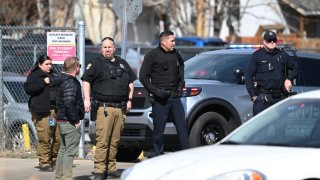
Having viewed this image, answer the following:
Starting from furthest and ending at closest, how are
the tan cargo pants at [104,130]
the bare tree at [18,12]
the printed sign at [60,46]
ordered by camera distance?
the bare tree at [18,12] → the printed sign at [60,46] → the tan cargo pants at [104,130]

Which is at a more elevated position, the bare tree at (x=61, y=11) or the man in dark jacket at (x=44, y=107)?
the bare tree at (x=61, y=11)

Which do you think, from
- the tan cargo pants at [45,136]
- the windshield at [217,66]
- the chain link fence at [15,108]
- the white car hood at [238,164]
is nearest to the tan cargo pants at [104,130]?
the tan cargo pants at [45,136]

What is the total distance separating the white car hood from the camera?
6133 millimetres

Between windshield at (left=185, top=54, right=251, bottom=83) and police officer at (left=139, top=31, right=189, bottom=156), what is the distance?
5.19 feet

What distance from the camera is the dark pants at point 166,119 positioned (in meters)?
10.7

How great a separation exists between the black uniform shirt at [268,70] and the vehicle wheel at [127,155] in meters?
2.59

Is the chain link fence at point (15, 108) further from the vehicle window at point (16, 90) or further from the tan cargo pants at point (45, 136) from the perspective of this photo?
the tan cargo pants at point (45, 136)

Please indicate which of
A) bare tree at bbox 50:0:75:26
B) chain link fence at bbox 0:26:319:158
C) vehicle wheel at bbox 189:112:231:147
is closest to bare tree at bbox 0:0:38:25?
bare tree at bbox 50:0:75:26

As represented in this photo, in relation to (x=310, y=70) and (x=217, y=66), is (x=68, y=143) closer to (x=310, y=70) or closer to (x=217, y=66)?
(x=217, y=66)

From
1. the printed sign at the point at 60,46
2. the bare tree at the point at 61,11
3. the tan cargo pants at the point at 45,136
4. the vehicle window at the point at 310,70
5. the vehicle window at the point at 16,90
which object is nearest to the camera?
the tan cargo pants at the point at 45,136

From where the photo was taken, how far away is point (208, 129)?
461 inches

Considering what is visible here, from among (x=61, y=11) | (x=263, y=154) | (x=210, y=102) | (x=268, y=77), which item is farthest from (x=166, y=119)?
(x=61, y=11)

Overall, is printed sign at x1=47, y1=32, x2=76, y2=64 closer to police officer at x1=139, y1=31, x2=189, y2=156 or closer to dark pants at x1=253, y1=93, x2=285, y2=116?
police officer at x1=139, y1=31, x2=189, y2=156

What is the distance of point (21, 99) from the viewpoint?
13.7 meters
